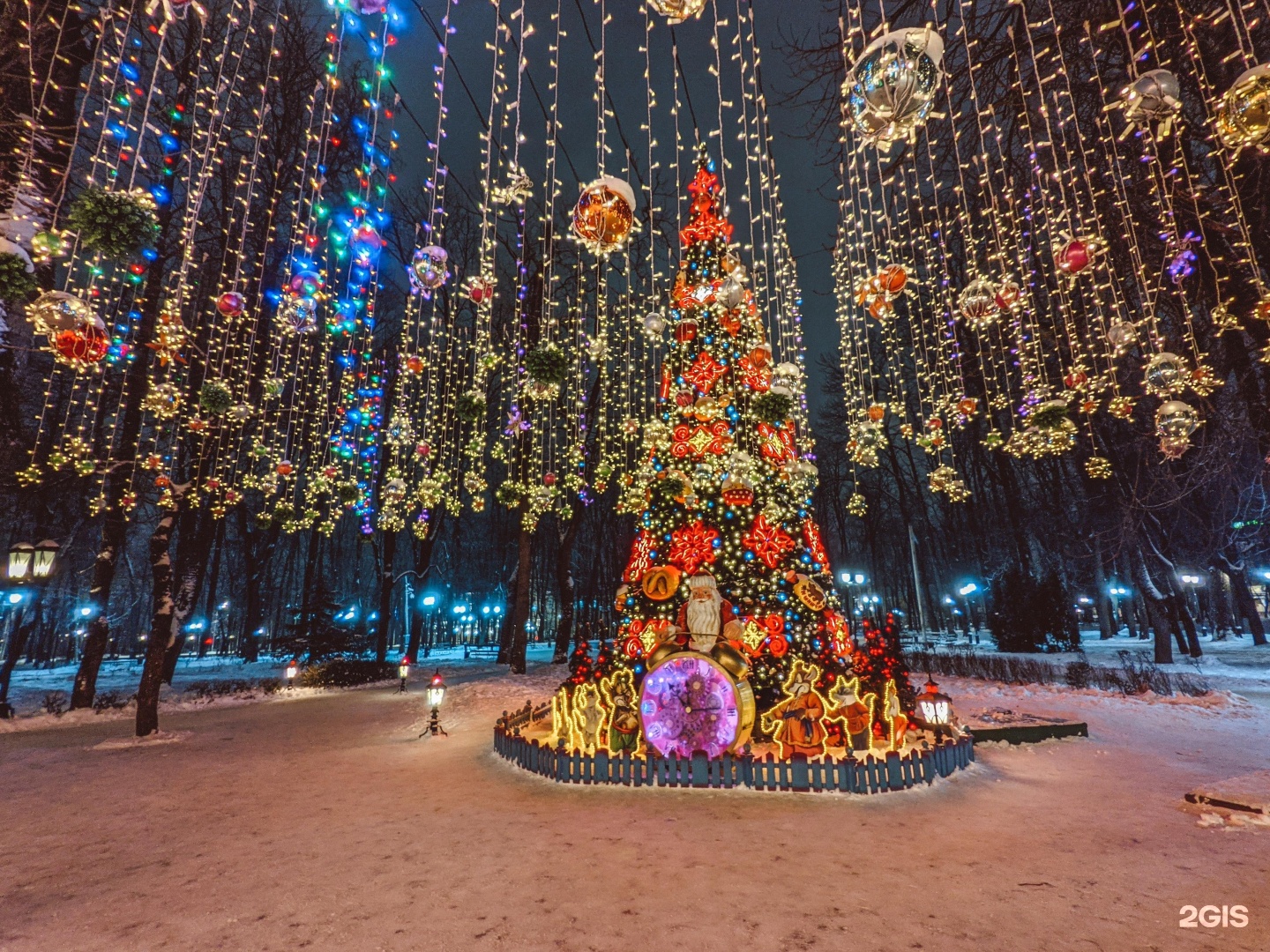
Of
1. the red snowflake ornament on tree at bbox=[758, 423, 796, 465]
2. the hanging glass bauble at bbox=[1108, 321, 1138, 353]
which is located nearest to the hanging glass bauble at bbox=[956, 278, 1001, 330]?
the hanging glass bauble at bbox=[1108, 321, 1138, 353]

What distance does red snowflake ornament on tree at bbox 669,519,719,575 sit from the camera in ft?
33.3

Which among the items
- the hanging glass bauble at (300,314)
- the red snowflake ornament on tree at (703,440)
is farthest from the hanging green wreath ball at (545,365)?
the hanging glass bauble at (300,314)

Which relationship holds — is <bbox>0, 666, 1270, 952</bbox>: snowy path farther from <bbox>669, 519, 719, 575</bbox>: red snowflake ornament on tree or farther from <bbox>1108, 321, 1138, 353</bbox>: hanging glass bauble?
<bbox>1108, 321, 1138, 353</bbox>: hanging glass bauble

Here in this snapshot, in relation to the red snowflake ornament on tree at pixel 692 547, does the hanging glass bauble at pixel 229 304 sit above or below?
above

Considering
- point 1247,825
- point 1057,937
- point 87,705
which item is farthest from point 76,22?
point 1247,825

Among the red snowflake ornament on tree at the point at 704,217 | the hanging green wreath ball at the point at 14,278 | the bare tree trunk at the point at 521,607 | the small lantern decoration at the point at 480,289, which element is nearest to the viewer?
the hanging green wreath ball at the point at 14,278

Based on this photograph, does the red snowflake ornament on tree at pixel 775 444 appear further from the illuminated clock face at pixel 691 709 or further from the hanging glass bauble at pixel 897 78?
the hanging glass bauble at pixel 897 78

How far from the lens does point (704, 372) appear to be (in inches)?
427

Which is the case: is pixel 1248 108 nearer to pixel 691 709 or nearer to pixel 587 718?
pixel 691 709

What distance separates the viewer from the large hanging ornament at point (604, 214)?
5.67m

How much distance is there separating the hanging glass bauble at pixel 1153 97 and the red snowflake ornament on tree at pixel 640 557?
27.6 feet

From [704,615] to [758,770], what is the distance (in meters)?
2.25

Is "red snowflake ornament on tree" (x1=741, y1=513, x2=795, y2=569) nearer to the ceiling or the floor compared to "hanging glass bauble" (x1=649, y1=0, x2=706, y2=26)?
nearer to the floor

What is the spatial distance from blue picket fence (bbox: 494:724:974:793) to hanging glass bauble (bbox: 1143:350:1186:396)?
5592 millimetres
